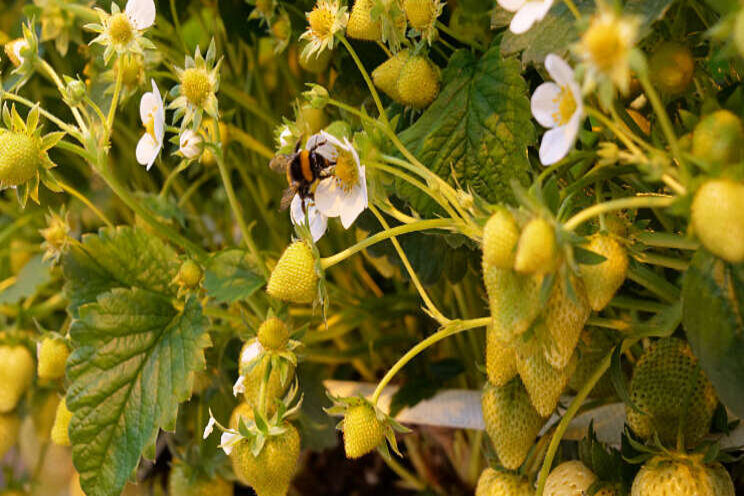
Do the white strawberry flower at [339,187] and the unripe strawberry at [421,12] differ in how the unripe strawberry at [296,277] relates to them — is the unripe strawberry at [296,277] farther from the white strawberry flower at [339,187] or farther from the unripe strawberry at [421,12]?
the unripe strawberry at [421,12]

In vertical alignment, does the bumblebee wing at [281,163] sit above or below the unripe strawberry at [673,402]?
above

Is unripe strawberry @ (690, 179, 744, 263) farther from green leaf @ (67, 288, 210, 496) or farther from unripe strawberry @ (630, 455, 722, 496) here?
green leaf @ (67, 288, 210, 496)

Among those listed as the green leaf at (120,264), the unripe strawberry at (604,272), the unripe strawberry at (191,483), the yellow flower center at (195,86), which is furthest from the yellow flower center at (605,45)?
the unripe strawberry at (191,483)

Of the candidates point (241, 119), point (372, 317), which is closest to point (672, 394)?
point (372, 317)

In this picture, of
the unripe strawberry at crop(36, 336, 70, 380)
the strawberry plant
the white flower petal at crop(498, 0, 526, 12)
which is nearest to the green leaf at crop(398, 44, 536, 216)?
the strawberry plant

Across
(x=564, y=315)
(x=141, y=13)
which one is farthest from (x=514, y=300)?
(x=141, y=13)

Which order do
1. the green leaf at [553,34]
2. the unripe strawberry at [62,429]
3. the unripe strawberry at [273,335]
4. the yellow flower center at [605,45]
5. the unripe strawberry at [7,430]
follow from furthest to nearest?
the unripe strawberry at [7,430], the unripe strawberry at [62,429], the unripe strawberry at [273,335], the green leaf at [553,34], the yellow flower center at [605,45]

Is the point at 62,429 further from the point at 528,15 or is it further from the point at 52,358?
the point at 528,15
